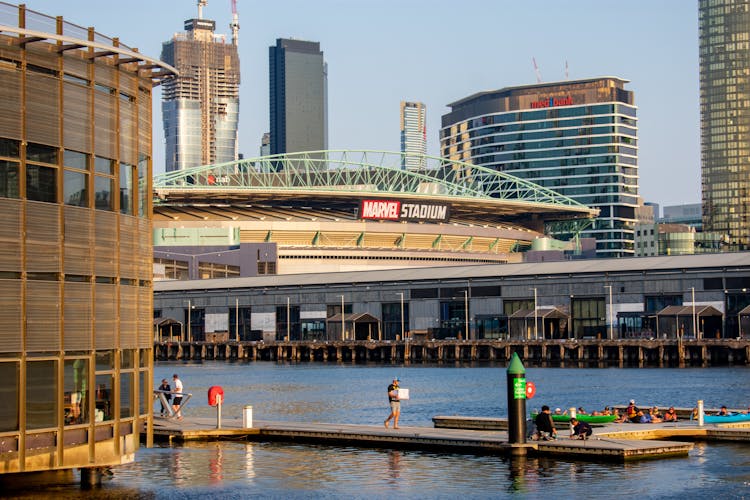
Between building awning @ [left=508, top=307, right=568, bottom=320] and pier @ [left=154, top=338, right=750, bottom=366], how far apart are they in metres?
3.76

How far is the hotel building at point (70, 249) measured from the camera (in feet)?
115

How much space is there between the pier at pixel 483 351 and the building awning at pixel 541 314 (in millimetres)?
3763

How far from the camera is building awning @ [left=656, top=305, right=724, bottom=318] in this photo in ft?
462

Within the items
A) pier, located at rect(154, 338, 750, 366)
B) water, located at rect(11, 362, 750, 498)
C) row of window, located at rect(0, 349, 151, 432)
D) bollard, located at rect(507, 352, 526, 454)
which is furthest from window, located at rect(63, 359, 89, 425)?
pier, located at rect(154, 338, 750, 366)

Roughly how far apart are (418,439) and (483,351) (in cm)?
10649

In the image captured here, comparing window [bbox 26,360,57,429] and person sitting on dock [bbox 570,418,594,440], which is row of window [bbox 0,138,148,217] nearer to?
window [bbox 26,360,57,429]

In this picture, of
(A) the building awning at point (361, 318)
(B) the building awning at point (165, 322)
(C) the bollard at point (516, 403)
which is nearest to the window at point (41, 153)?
(C) the bollard at point (516, 403)

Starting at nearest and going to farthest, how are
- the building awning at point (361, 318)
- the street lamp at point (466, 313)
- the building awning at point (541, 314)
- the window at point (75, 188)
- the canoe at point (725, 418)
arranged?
the window at point (75, 188), the canoe at point (725, 418), the building awning at point (541, 314), the street lamp at point (466, 313), the building awning at point (361, 318)

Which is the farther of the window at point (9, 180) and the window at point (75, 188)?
the window at point (75, 188)

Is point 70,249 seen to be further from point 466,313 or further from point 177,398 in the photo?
point 466,313

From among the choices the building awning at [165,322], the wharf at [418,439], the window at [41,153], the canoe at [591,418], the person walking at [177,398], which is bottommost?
the wharf at [418,439]

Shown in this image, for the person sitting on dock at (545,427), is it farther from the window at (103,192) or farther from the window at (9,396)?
the window at (9,396)

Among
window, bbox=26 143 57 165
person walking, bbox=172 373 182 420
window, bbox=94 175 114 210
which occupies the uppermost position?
window, bbox=26 143 57 165

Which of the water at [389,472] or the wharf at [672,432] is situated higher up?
the wharf at [672,432]
